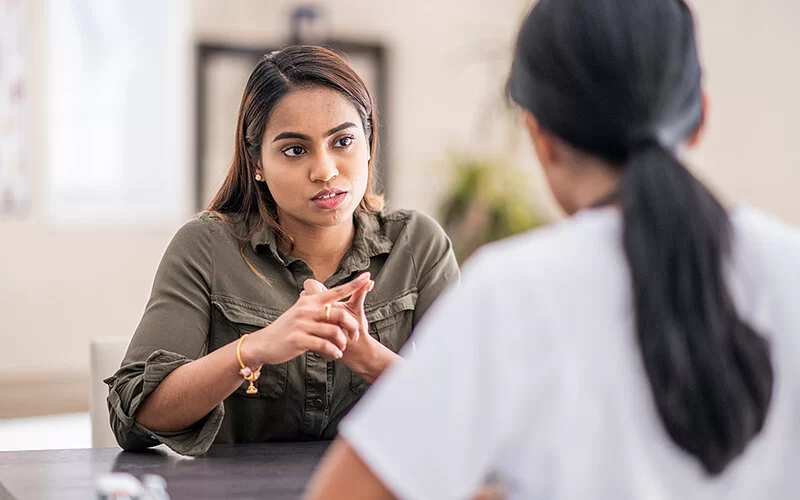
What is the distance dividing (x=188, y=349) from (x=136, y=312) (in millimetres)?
3955

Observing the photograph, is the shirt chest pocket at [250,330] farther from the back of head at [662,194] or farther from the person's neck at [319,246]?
the back of head at [662,194]

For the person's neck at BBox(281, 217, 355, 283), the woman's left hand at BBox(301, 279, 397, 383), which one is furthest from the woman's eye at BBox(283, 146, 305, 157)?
the woman's left hand at BBox(301, 279, 397, 383)

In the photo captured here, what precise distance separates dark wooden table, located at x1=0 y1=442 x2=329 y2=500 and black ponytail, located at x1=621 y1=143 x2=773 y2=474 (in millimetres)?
684

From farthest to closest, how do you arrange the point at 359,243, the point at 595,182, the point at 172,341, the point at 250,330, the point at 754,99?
1. the point at 754,99
2. the point at 359,243
3. the point at 250,330
4. the point at 172,341
5. the point at 595,182

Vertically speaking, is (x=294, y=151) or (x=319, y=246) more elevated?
(x=294, y=151)

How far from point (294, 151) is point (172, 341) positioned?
1.32ft

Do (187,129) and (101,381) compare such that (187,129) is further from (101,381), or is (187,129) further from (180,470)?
(180,470)

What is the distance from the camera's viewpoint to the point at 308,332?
1.47 meters

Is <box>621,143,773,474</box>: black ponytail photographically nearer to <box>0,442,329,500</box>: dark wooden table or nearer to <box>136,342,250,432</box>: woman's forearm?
<box>0,442,329,500</box>: dark wooden table

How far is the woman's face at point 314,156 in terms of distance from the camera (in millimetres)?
1810

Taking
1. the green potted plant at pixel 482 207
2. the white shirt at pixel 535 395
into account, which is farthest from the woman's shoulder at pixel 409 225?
the green potted plant at pixel 482 207

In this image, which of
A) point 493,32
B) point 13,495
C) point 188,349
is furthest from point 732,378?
point 493,32

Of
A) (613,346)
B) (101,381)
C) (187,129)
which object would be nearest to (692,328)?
(613,346)

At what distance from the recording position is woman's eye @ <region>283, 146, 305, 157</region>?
1822mm
